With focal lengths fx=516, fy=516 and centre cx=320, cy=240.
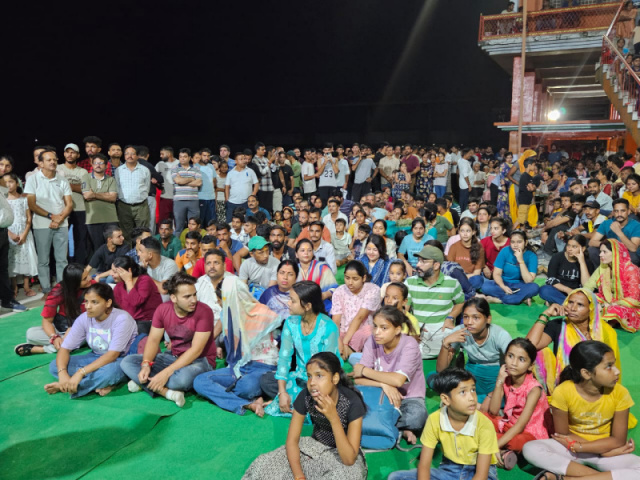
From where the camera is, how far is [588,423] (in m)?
2.62

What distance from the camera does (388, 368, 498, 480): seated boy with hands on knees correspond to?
2.26 metres

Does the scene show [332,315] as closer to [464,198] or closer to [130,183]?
[130,183]

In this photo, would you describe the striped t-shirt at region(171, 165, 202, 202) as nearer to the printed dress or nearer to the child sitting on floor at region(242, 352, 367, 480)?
the printed dress

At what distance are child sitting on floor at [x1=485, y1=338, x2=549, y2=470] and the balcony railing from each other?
42.5 ft

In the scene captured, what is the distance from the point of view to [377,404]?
2859 mm

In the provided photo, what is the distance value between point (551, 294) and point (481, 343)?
7.49 ft

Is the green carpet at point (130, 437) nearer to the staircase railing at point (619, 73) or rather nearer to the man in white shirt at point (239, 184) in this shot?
the man in white shirt at point (239, 184)

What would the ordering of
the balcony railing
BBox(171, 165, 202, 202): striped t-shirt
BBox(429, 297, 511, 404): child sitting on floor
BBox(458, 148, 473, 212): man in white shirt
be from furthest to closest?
1. the balcony railing
2. BBox(458, 148, 473, 212): man in white shirt
3. BBox(171, 165, 202, 202): striped t-shirt
4. BBox(429, 297, 511, 404): child sitting on floor

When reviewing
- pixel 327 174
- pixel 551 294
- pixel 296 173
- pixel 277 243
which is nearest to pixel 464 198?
pixel 327 174

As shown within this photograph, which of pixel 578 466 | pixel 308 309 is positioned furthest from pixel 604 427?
pixel 308 309

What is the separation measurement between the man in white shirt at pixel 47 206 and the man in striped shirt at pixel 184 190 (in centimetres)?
153

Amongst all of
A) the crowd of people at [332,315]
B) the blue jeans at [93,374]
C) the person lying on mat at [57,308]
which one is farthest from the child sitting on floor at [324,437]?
the person lying on mat at [57,308]

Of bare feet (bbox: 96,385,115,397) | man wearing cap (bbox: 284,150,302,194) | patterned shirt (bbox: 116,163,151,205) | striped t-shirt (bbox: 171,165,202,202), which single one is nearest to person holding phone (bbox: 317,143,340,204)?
man wearing cap (bbox: 284,150,302,194)

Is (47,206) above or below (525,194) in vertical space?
below
